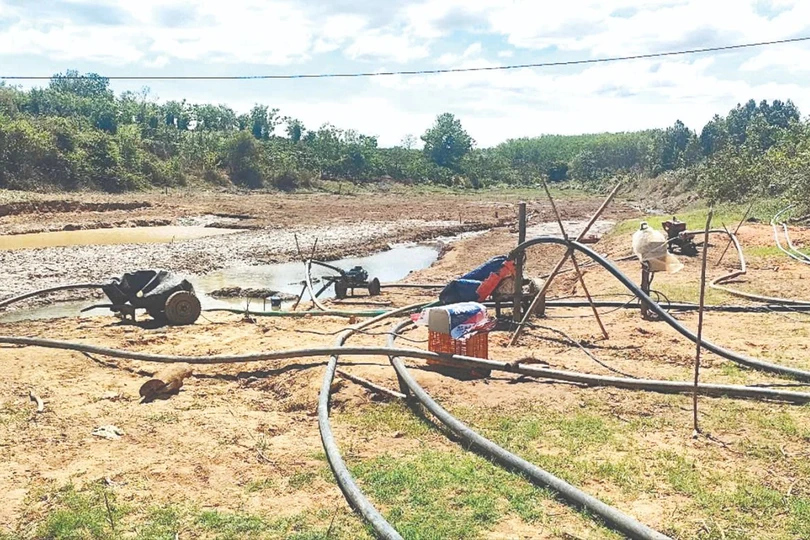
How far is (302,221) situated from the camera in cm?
3425

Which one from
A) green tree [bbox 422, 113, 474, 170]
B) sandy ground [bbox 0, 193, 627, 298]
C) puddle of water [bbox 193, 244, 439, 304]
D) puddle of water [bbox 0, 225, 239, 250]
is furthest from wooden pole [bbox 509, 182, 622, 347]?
green tree [bbox 422, 113, 474, 170]

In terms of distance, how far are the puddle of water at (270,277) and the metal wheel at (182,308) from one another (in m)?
3.52

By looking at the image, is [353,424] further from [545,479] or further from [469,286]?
[469,286]

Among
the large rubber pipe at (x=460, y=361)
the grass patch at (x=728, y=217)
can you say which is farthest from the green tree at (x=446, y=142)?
the large rubber pipe at (x=460, y=361)

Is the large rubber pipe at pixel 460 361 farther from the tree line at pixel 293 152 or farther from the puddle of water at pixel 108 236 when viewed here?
the puddle of water at pixel 108 236

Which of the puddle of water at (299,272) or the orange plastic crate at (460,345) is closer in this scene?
the orange plastic crate at (460,345)

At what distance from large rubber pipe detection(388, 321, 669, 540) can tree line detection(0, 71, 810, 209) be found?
52.4 ft

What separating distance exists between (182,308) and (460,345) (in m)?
5.86

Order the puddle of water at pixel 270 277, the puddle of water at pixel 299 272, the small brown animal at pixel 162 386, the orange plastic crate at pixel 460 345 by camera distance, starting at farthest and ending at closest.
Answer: the puddle of water at pixel 299 272 → the puddle of water at pixel 270 277 → the orange plastic crate at pixel 460 345 → the small brown animal at pixel 162 386

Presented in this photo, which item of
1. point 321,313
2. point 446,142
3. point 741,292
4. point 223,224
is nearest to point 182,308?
point 321,313

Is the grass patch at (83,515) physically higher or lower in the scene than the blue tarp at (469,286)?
lower

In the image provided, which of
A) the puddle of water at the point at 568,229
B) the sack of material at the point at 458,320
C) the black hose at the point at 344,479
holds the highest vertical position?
the sack of material at the point at 458,320

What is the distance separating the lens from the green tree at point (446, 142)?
87.1 meters

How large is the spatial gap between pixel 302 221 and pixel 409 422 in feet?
93.3
